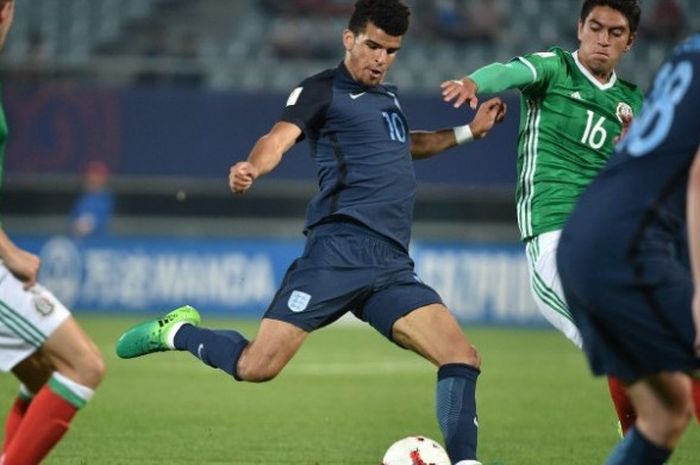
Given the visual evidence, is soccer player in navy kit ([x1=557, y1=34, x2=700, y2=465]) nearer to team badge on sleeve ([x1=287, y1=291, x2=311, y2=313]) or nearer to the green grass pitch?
team badge on sleeve ([x1=287, y1=291, x2=311, y2=313])

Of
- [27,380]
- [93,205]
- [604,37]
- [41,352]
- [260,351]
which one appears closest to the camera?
[41,352]

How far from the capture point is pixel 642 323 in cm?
457

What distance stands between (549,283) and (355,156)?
116cm

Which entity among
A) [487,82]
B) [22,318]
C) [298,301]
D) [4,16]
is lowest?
[298,301]

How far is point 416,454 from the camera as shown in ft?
21.6

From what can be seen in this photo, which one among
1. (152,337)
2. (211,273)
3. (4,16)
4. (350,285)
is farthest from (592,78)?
(211,273)

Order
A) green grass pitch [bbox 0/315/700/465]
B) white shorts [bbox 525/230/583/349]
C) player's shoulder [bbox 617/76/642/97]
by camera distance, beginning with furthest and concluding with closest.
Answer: green grass pitch [bbox 0/315/700/465]
player's shoulder [bbox 617/76/642/97]
white shorts [bbox 525/230/583/349]

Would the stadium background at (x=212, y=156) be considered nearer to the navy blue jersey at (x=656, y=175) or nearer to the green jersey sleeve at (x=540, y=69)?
the green jersey sleeve at (x=540, y=69)

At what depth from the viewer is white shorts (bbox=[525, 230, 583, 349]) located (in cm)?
674

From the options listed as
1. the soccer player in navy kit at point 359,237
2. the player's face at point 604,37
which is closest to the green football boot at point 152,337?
the soccer player in navy kit at point 359,237

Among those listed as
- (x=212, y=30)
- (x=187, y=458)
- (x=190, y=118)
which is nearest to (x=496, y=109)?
(x=187, y=458)

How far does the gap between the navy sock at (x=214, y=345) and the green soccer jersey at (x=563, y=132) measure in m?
1.60

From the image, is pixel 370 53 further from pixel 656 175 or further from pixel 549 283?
pixel 656 175

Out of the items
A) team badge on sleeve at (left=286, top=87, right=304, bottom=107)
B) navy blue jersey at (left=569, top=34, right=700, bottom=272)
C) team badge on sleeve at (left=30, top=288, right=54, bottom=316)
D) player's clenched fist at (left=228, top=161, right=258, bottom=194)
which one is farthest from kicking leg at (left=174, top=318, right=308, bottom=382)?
navy blue jersey at (left=569, top=34, right=700, bottom=272)
